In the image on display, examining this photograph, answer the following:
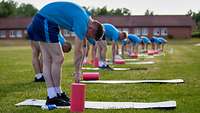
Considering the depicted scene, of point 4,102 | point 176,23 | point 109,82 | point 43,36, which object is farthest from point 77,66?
point 176,23

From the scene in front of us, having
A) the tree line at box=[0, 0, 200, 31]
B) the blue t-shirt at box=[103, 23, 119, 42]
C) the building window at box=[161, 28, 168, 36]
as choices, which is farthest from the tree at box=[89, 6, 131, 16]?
the blue t-shirt at box=[103, 23, 119, 42]

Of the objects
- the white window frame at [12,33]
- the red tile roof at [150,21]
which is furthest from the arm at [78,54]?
the white window frame at [12,33]

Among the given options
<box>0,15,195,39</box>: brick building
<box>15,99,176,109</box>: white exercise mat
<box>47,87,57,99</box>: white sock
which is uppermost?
<box>47,87,57,99</box>: white sock

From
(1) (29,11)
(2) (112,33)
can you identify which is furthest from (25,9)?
(2) (112,33)

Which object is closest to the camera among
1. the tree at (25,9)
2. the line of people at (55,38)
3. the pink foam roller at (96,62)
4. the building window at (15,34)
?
the line of people at (55,38)

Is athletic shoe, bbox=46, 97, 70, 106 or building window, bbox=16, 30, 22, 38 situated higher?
athletic shoe, bbox=46, 97, 70, 106

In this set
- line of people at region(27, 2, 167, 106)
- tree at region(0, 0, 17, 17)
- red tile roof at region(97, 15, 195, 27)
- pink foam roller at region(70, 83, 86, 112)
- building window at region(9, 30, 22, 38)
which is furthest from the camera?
tree at region(0, 0, 17, 17)

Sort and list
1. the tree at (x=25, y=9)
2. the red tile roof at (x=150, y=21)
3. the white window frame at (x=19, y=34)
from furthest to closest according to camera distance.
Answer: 1. the tree at (x=25, y=9)
2. the white window frame at (x=19, y=34)
3. the red tile roof at (x=150, y=21)

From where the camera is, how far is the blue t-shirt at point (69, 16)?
25.2ft

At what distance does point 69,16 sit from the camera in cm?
798

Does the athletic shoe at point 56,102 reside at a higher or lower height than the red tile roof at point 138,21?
higher

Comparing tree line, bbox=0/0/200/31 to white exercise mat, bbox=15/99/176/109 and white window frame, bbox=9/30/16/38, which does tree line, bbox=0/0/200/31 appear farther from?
white exercise mat, bbox=15/99/176/109

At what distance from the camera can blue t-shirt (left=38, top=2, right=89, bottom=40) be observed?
302 inches

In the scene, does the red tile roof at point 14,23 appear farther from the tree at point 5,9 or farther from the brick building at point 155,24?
the tree at point 5,9
